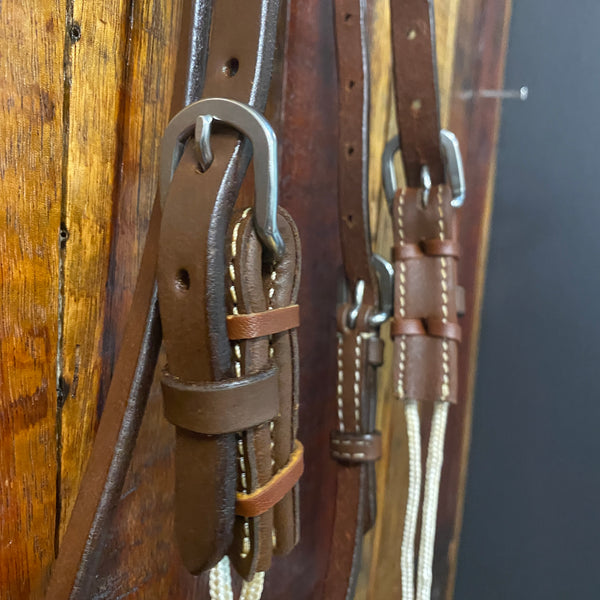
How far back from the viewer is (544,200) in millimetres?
816

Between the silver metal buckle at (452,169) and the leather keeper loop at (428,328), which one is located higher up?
the silver metal buckle at (452,169)

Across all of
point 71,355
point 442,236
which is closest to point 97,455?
point 71,355

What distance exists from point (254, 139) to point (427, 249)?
28 cm

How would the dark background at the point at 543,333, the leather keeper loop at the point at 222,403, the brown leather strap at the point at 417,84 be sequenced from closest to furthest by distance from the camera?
the leather keeper loop at the point at 222,403, the brown leather strap at the point at 417,84, the dark background at the point at 543,333

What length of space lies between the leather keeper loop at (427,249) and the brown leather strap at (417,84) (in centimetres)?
7

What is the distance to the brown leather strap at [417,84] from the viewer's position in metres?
0.53

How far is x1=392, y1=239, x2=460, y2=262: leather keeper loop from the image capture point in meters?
0.54

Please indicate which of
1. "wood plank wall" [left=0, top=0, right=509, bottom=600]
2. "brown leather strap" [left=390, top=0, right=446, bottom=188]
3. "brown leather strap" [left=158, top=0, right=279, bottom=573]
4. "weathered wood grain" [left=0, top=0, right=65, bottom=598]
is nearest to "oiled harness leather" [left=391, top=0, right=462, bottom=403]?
"brown leather strap" [left=390, top=0, right=446, bottom=188]

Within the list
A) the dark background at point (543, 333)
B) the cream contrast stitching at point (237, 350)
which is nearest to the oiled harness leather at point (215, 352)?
the cream contrast stitching at point (237, 350)

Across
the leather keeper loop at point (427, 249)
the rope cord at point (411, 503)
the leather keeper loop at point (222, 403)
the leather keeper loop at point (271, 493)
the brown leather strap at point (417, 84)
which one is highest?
the brown leather strap at point (417, 84)

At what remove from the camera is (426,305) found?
0.55 m

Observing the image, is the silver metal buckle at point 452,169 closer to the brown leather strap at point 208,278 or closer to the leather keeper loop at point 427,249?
the leather keeper loop at point 427,249

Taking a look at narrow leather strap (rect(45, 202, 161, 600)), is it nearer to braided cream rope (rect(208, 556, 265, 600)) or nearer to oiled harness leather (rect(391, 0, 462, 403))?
braided cream rope (rect(208, 556, 265, 600))

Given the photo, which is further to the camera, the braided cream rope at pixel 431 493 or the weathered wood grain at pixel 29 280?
the braided cream rope at pixel 431 493
